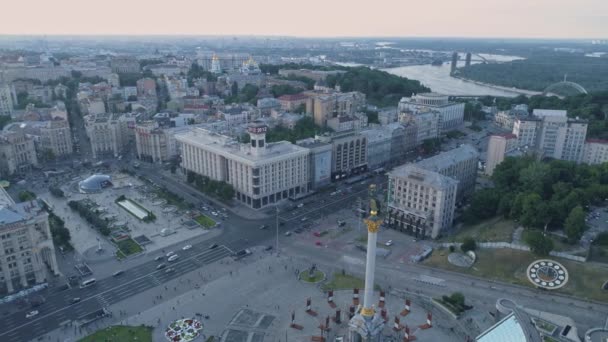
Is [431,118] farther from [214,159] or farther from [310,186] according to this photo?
[214,159]

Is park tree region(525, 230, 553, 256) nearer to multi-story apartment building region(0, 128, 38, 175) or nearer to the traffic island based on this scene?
the traffic island

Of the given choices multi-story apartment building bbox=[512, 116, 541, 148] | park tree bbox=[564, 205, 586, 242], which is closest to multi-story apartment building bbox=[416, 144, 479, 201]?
park tree bbox=[564, 205, 586, 242]

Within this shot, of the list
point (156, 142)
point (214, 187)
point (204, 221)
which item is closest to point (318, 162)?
point (214, 187)

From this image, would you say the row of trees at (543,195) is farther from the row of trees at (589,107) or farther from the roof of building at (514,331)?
the row of trees at (589,107)

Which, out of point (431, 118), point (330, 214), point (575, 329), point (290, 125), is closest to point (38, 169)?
point (290, 125)

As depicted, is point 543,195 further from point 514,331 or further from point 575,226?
point 514,331

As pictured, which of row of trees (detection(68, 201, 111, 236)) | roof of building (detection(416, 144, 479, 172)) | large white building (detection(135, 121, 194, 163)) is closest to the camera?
row of trees (detection(68, 201, 111, 236))

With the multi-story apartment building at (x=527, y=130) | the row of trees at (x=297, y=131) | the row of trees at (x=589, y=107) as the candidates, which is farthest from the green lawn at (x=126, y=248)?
the row of trees at (x=589, y=107)
